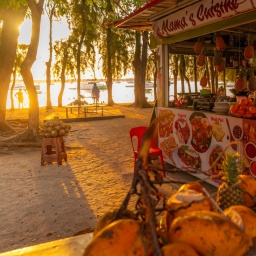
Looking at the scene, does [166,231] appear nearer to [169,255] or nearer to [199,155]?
[169,255]

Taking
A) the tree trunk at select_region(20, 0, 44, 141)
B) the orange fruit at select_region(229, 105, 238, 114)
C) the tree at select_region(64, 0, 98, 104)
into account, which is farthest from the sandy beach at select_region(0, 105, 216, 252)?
the tree at select_region(64, 0, 98, 104)

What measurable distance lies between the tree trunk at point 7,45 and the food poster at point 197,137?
840 cm

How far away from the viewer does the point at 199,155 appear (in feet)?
22.2

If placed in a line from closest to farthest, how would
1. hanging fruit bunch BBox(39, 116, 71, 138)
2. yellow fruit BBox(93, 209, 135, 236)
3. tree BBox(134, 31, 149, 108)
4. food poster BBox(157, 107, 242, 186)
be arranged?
yellow fruit BBox(93, 209, 135, 236) → food poster BBox(157, 107, 242, 186) → hanging fruit bunch BBox(39, 116, 71, 138) → tree BBox(134, 31, 149, 108)

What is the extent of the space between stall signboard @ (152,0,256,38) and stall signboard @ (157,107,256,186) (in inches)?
71.3

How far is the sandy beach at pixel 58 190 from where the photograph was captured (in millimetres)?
4668

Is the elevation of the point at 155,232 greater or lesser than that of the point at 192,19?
lesser

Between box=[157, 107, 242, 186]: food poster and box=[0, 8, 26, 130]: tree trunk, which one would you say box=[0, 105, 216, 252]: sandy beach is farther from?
box=[0, 8, 26, 130]: tree trunk

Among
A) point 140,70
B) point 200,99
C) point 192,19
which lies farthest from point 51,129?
point 140,70

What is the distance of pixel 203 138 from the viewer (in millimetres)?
6543

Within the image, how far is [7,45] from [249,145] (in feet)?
38.4

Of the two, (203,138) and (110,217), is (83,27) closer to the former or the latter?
(203,138)

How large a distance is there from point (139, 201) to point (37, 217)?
4.20 meters

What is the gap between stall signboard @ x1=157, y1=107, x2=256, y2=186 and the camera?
17.7 feet
